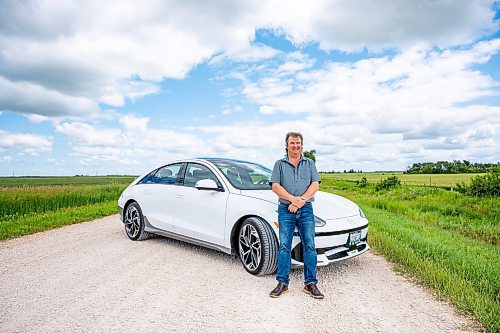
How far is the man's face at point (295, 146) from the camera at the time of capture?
14.6ft

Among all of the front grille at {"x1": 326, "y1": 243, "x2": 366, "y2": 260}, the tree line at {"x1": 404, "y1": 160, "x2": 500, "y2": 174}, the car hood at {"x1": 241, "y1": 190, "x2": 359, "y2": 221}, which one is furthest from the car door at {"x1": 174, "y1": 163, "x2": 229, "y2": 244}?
the tree line at {"x1": 404, "y1": 160, "x2": 500, "y2": 174}

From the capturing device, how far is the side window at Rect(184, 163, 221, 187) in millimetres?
5881

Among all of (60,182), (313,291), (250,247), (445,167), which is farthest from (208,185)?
(445,167)

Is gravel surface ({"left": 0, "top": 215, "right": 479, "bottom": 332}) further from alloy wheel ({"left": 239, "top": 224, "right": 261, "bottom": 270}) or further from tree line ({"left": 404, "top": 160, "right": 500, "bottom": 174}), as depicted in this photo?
tree line ({"left": 404, "top": 160, "right": 500, "bottom": 174})

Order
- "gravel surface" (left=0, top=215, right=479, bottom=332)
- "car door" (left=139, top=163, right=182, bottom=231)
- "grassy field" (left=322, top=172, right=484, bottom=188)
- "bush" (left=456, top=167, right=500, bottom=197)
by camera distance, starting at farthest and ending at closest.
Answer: "grassy field" (left=322, top=172, right=484, bottom=188) < "bush" (left=456, top=167, right=500, bottom=197) < "car door" (left=139, top=163, right=182, bottom=231) < "gravel surface" (left=0, top=215, right=479, bottom=332)

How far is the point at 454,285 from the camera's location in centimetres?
429

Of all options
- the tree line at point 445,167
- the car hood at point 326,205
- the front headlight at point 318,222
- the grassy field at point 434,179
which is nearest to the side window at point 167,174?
the car hood at point 326,205

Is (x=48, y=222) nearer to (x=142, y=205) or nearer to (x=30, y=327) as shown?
(x=142, y=205)

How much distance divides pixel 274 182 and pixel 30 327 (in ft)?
9.42

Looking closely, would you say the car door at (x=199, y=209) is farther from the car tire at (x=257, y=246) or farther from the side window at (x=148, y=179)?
the side window at (x=148, y=179)

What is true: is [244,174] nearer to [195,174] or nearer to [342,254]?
[195,174]

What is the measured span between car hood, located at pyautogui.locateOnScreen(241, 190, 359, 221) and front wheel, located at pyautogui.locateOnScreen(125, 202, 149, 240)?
2.70 meters

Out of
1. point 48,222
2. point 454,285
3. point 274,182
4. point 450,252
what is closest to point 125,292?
point 274,182

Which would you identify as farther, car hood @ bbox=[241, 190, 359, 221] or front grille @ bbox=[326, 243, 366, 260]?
car hood @ bbox=[241, 190, 359, 221]
